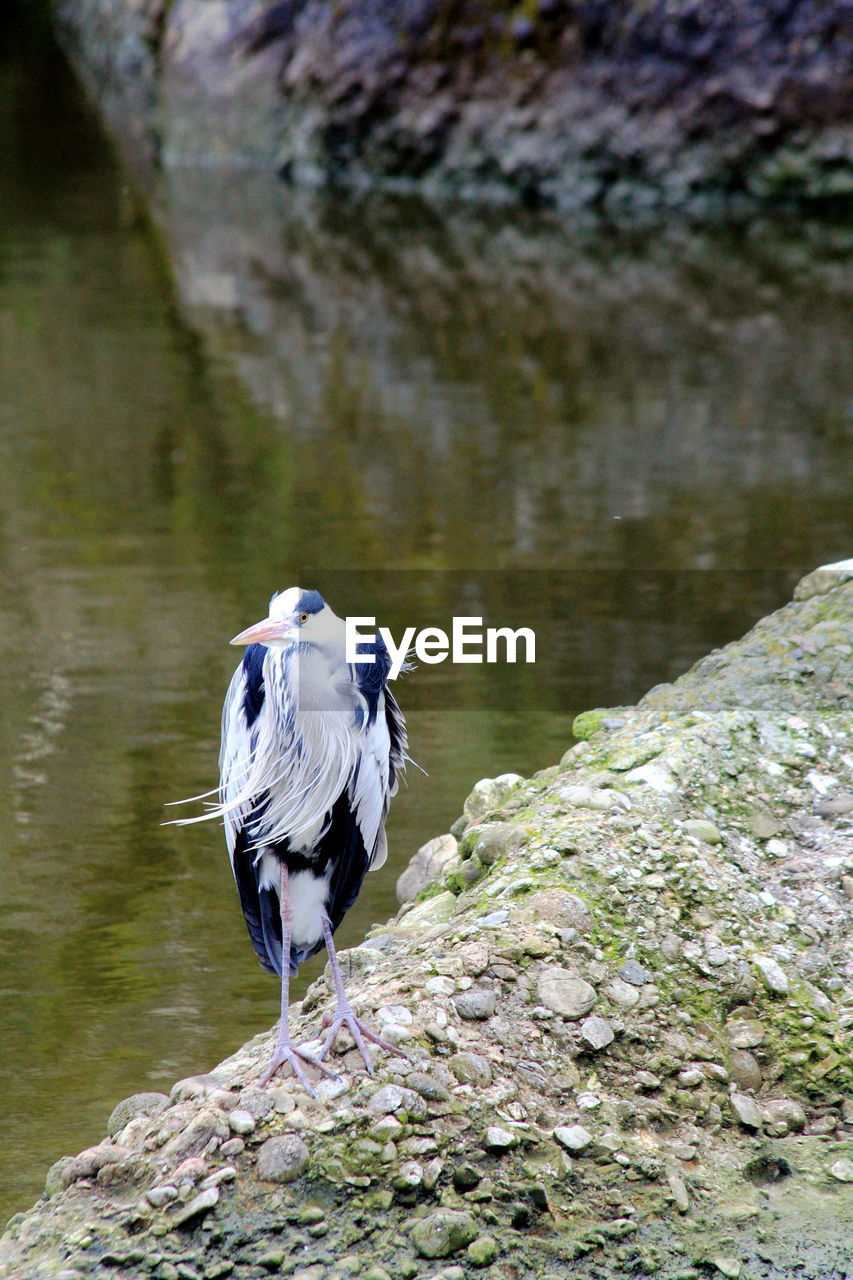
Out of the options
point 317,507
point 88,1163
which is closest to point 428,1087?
point 88,1163

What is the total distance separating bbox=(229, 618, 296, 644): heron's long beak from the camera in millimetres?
2980

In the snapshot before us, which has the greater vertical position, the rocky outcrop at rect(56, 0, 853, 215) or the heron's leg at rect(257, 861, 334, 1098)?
the rocky outcrop at rect(56, 0, 853, 215)

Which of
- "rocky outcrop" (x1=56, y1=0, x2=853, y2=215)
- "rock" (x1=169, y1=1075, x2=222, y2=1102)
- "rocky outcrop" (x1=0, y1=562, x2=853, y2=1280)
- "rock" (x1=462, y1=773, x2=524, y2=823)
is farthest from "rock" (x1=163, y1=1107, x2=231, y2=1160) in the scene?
"rocky outcrop" (x1=56, y1=0, x2=853, y2=215)

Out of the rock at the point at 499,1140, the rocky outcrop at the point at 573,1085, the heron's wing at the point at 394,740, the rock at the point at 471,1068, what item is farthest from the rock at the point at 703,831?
the rock at the point at 499,1140

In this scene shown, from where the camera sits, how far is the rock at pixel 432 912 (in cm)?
368

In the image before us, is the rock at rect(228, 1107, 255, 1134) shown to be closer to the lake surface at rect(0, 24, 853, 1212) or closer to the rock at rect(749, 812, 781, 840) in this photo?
the lake surface at rect(0, 24, 853, 1212)

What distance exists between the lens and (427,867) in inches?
166

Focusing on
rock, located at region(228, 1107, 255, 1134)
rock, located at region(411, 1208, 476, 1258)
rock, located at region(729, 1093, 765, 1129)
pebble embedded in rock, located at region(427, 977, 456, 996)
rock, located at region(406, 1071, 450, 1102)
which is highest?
pebble embedded in rock, located at region(427, 977, 456, 996)

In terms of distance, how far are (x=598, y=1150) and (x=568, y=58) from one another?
46.2 feet

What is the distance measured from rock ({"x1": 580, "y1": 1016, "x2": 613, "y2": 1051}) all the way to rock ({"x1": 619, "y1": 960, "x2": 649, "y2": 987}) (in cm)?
13

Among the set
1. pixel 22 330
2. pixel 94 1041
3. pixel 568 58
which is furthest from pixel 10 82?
pixel 94 1041

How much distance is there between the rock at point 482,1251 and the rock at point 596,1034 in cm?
45

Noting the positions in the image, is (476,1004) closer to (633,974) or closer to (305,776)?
(633,974)

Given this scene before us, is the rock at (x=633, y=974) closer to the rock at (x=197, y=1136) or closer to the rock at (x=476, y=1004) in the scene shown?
the rock at (x=476, y=1004)
